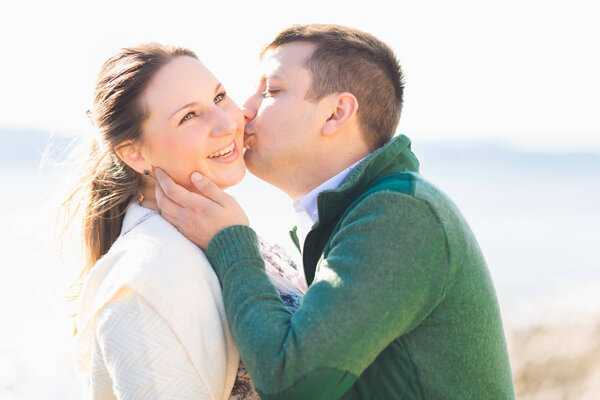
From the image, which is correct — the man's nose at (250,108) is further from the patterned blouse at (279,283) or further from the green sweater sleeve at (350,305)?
the green sweater sleeve at (350,305)

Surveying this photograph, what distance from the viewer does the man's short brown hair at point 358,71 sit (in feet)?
9.25

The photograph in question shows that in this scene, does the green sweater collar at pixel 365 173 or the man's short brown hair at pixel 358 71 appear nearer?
the green sweater collar at pixel 365 173

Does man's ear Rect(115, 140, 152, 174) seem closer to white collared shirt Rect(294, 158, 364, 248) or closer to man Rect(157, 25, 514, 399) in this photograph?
man Rect(157, 25, 514, 399)

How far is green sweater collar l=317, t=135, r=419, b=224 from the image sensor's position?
7.60ft

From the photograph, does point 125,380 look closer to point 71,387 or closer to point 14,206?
point 71,387

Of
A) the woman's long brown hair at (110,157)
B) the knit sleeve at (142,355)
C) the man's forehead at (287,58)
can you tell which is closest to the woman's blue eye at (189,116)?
the woman's long brown hair at (110,157)

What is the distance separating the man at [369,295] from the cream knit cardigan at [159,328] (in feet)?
0.32

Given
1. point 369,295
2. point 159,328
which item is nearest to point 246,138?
point 159,328

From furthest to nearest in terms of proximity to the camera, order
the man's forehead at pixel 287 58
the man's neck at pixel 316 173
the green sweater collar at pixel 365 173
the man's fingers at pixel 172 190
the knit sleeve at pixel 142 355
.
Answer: the man's forehead at pixel 287 58
the man's neck at pixel 316 173
the man's fingers at pixel 172 190
the green sweater collar at pixel 365 173
the knit sleeve at pixel 142 355

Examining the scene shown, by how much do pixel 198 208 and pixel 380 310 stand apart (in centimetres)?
81

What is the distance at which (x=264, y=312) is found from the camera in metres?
2.01

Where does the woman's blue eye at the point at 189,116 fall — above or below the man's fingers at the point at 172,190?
above

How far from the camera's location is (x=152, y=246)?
2.26m

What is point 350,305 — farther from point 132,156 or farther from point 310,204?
point 132,156
